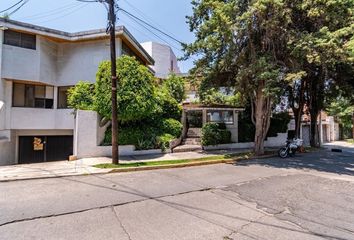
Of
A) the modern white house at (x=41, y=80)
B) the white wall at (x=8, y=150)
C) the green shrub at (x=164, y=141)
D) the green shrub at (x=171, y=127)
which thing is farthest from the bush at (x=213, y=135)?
the white wall at (x=8, y=150)

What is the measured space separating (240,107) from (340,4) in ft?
30.1

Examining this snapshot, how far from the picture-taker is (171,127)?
54.1 feet

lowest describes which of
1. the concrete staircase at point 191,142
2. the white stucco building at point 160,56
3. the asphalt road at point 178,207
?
the asphalt road at point 178,207

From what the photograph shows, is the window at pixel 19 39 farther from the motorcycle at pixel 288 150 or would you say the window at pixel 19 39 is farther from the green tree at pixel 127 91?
the motorcycle at pixel 288 150

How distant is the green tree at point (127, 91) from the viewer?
40.1 feet

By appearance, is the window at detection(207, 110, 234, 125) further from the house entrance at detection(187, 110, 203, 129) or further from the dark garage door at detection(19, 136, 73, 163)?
the dark garage door at detection(19, 136, 73, 163)

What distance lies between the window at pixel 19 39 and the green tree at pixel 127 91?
5.88 m

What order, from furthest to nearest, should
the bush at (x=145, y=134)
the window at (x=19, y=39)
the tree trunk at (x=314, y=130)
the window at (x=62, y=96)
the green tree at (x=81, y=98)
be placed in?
the tree trunk at (x=314, y=130)
the window at (x=62, y=96)
the window at (x=19, y=39)
the green tree at (x=81, y=98)
the bush at (x=145, y=134)

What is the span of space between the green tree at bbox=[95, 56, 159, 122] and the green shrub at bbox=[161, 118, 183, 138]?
132 inches

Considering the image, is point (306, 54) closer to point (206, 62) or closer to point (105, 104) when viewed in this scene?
point (206, 62)

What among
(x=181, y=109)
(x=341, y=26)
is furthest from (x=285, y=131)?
(x=341, y=26)

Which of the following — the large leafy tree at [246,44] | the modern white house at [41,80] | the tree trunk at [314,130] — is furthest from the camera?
the tree trunk at [314,130]

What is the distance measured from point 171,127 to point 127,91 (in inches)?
199

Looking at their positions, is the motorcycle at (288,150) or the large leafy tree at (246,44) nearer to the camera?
A: the large leafy tree at (246,44)
